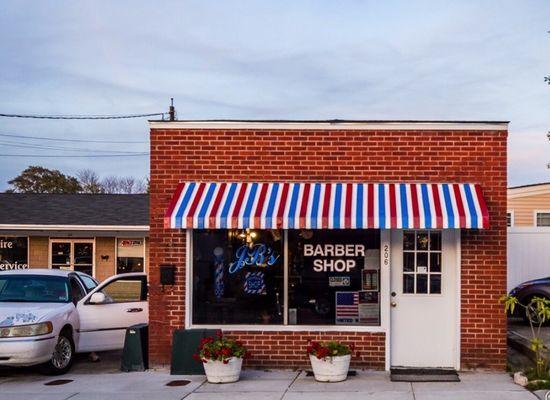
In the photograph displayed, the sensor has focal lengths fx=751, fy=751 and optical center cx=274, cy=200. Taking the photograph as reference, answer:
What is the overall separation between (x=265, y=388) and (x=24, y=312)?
390 centimetres

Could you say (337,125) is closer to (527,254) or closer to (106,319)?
(106,319)

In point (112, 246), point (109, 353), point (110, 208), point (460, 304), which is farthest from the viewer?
point (110, 208)

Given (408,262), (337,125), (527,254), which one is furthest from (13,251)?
(408,262)

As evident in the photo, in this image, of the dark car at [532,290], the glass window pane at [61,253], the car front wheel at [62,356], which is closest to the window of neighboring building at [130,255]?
the glass window pane at [61,253]

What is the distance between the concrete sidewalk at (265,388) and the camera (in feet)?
31.7

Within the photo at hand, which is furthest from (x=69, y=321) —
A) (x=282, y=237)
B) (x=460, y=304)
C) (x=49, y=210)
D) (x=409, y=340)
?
(x=49, y=210)

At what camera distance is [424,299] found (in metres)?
11.5

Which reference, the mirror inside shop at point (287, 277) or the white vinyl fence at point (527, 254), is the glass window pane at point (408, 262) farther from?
the white vinyl fence at point (527, 254)

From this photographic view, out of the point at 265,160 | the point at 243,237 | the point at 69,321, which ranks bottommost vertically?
the point at 69,321

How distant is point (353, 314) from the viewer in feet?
38.0

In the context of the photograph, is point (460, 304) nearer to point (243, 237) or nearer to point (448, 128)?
point (448, 128)

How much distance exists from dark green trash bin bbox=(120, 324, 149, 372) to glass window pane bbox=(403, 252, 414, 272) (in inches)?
167

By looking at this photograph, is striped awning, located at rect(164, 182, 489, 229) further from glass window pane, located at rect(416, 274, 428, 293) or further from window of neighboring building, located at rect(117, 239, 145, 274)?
window of neighboring building, located at rect(117, 239, 145, 274)

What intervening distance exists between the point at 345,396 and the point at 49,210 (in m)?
22.8
